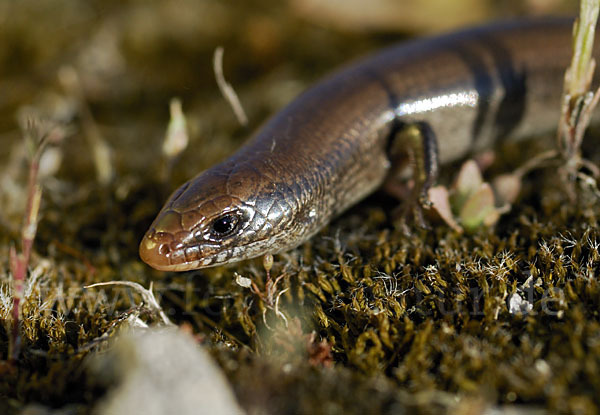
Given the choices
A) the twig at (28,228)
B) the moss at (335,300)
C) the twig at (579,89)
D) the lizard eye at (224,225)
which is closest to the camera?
the moss at (335,300)

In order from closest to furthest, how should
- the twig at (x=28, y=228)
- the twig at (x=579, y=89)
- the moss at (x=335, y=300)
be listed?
the moss at (x=335, y=300) < the twig at (x=28, y=228) < the twig at (x=579, y=89)

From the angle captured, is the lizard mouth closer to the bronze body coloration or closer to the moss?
the bronze body coloration

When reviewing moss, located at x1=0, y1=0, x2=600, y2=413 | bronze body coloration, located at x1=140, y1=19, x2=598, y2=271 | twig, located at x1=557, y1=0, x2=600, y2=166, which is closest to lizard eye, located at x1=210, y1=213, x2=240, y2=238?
bronze body coloration, located at x1=140, y1=19, x2=598, y2=271

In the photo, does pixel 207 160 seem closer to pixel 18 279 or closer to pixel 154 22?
pixel 18 279

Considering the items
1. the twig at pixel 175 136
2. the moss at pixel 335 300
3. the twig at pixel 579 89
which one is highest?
the twig at pixel 579 89

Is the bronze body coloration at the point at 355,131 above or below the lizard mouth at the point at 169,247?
above

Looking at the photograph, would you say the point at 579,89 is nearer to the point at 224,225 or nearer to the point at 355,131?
the point at 355,131

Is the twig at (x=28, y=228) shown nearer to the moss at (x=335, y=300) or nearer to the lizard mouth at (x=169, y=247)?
the moss at (x=335, y=300)

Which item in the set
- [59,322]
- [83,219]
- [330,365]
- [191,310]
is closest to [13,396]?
[59,322]

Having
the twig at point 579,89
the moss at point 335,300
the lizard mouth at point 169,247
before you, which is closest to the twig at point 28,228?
the moss at point 335,300
